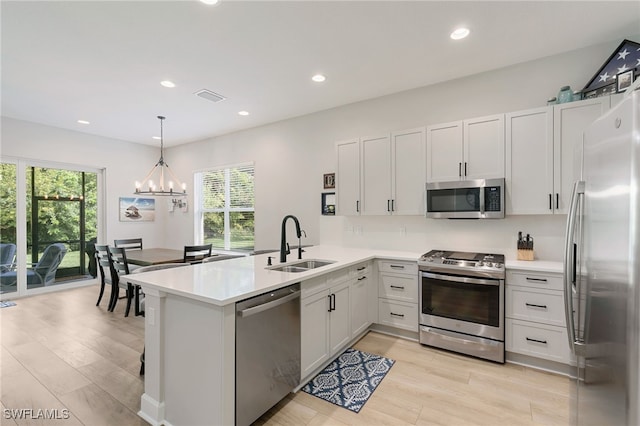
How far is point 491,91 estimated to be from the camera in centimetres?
330

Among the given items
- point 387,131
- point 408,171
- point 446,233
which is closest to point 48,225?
point 387,131

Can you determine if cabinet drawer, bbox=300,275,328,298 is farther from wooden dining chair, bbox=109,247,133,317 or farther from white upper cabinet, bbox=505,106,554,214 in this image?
wooden dining chair, bbox=109,247,133,317

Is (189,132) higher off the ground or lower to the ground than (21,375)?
higher

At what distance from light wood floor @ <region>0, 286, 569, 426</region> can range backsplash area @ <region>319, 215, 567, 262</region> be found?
3.85 feet

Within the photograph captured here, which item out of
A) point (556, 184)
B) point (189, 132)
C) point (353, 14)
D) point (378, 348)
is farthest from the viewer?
point (189, 132)

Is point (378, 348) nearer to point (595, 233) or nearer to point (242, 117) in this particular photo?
point (595, 233)

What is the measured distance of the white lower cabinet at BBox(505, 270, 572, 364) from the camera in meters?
2.52

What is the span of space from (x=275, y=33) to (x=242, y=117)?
2391 millimetres

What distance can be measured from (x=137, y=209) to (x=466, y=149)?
21.3ft

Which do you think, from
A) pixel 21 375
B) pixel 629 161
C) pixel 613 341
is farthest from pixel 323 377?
pixel 21 375

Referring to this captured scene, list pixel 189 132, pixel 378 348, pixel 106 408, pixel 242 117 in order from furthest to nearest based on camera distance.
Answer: pixel 189 132 → pixel 242 117 → pixel 378 348 → pixel 106 408

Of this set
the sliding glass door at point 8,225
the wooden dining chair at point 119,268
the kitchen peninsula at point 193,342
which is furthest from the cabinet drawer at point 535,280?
the sliding glass door at point 8,225

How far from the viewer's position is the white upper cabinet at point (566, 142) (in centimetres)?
261

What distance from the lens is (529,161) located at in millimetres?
2844
